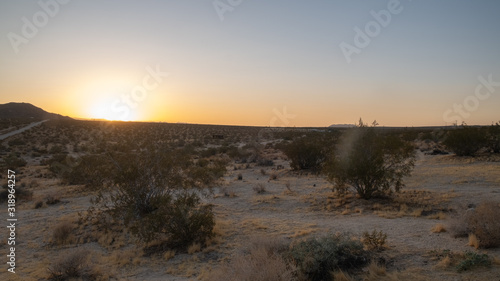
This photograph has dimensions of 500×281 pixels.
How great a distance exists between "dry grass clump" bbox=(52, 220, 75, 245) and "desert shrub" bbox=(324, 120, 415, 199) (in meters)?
10.0

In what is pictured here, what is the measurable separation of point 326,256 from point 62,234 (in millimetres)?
8338

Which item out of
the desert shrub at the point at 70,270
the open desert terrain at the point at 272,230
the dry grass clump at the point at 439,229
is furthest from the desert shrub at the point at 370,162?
the desert shrub at the point at 70,270

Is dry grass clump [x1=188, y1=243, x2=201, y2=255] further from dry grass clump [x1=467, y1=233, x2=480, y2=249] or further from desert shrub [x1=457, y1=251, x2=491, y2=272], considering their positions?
dry grass clump [x1=467, y1=233, x2=480, y2=249]

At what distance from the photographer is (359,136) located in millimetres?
13648

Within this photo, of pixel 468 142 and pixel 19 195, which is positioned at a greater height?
pixel 468 142

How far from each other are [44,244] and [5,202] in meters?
8.10

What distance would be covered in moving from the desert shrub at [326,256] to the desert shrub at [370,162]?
6.45 m

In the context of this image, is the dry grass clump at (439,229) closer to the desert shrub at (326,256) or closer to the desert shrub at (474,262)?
the desert shrub at (474,262)

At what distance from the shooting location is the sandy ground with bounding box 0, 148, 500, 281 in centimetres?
738

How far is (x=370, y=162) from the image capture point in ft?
42.8

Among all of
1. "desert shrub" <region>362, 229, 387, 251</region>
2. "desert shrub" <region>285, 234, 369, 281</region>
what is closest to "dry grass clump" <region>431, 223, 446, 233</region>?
"desert shrub" <region>362, 229, 387, 251</region>

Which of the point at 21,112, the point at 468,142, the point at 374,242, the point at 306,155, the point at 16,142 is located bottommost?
the point at 374,242

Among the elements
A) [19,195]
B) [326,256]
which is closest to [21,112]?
[19,195]

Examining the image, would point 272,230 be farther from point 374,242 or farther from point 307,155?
point 307,155
